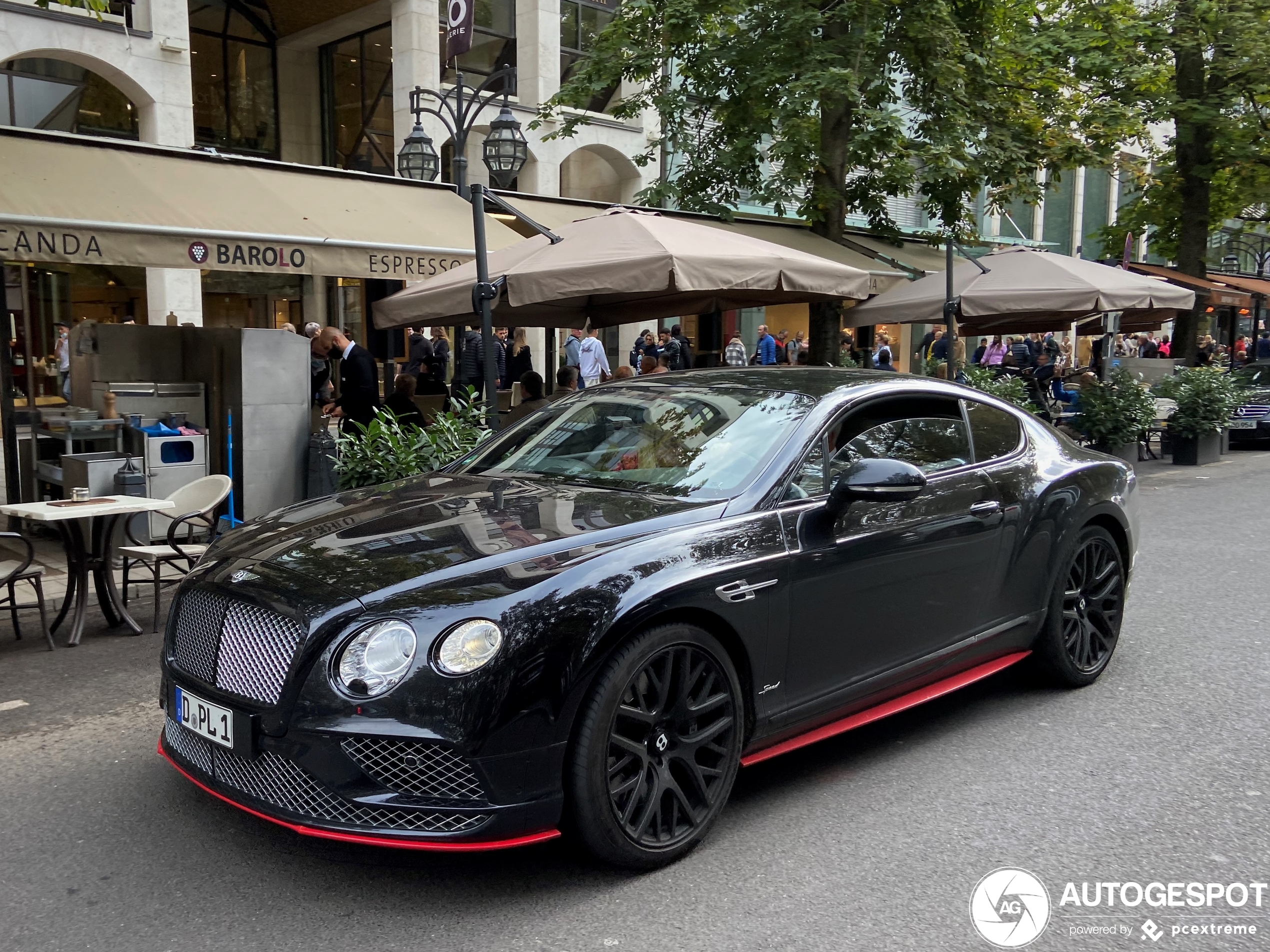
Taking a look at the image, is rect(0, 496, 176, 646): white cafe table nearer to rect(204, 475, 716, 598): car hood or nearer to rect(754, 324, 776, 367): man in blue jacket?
rect(204, 475, 716, 598): car hood

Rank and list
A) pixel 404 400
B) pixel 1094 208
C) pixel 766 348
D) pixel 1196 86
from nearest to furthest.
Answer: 1. pixel 404 400
2. pixel 1196 86
3. pixel 766 348
4. pixel 1094 208

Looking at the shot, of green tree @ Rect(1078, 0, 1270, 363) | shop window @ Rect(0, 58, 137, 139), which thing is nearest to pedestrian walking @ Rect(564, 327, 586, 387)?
shop window @ Rect(0, 58, 137, 139)

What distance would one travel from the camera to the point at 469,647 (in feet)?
9.87

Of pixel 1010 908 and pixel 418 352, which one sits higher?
pixel 418 352

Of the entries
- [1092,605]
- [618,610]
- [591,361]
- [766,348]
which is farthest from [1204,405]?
[618,610]

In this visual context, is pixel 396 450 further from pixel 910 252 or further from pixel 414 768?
pixel 910 252

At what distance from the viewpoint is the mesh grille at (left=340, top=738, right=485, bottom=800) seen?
9.74 feet

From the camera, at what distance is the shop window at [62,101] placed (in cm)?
1841

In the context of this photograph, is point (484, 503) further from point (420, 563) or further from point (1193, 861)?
point (1193, 861)

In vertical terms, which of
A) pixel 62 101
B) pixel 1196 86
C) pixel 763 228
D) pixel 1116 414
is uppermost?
pixel 1196 86

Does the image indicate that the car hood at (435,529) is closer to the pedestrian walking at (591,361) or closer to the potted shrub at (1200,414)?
the potted shrub at (1200,414)

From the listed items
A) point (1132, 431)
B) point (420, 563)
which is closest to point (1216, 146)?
point (1132, 431)

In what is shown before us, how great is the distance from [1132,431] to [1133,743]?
11.3 m

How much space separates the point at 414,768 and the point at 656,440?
5.60 feet
